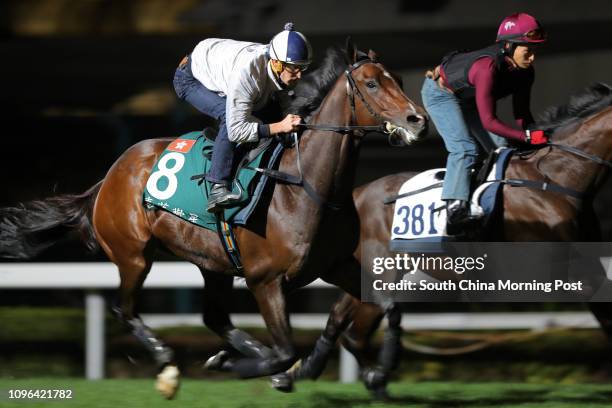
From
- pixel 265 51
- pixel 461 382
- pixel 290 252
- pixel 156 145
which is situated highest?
pixel 265 51

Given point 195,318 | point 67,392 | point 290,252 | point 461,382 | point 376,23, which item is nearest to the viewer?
point 290,252

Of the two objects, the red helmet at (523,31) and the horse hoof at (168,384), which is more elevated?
the red helmet at (523,31)

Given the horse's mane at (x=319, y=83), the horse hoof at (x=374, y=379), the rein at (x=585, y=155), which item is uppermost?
the horse's mane at (x=319, y=83)

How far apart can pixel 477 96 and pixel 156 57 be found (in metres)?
3.75

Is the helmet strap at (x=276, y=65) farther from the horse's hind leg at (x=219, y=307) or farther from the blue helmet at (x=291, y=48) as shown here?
the horse's hind leg at (x=219, y=307)

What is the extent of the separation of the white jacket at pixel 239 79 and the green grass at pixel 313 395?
1.42m

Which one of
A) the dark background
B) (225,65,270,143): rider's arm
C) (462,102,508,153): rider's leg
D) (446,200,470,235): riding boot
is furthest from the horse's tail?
the dark background

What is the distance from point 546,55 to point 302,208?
425 cm

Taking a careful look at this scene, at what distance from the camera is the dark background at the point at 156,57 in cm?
845

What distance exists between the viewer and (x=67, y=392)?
5551 millimetres

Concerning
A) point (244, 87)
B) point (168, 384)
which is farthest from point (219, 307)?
point (244, 87)

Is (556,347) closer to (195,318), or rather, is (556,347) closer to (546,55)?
(195,318)

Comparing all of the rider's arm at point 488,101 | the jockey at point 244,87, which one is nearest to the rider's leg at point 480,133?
the rider's arm at point 488,101

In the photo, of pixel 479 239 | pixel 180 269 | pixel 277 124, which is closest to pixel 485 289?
pixel 479 239
